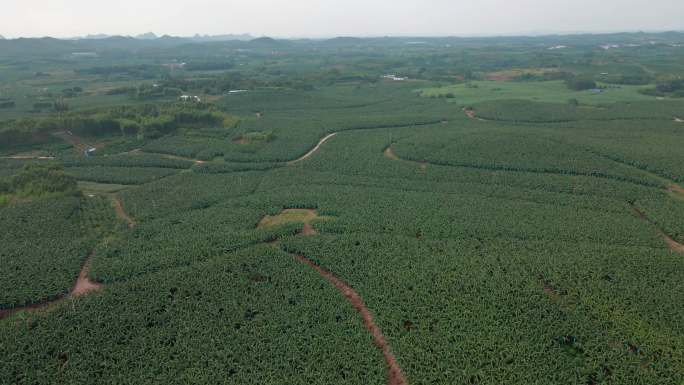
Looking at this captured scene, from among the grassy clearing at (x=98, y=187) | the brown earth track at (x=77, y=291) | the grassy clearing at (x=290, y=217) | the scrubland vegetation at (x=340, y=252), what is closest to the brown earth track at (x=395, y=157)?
the scrubland vegetation at (x=340, y=252)

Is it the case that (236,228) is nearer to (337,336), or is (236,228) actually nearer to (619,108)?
(337,336)

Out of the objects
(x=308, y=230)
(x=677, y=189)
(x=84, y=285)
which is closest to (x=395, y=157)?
(x=308, y=230)

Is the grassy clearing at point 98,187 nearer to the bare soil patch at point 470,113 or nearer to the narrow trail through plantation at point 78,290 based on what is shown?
the narrow trail through plantation at point 78,290

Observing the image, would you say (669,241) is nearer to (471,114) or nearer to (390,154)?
(390,154)

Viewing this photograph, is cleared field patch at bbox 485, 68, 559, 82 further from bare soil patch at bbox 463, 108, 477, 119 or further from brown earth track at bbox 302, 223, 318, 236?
brown earth track at bbox 302, 223, 318, 236

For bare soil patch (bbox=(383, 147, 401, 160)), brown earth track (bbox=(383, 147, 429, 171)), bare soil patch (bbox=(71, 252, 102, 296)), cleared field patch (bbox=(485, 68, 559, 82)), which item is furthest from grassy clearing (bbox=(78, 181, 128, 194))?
cleared field patch (bbox=(485, 68, 559, 82))

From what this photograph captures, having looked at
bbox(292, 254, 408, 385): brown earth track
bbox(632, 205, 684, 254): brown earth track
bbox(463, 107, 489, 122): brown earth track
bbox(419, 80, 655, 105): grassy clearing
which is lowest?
bbox(292, 254, 408, 385): brown earth track
